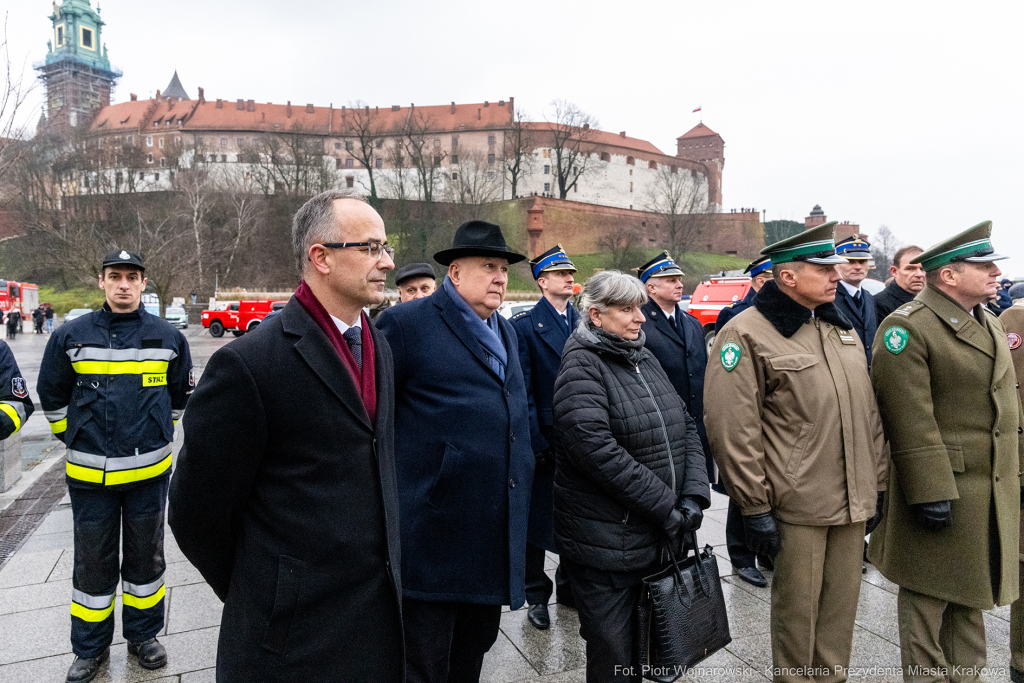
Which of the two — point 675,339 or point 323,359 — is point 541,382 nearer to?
point 675,339

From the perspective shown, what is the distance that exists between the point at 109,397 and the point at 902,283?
5788mm

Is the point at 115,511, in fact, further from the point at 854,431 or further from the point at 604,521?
the point at 854,431

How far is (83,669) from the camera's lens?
320cm

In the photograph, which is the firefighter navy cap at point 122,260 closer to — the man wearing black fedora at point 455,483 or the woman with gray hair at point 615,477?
the man wearing black fedora at point 455,483

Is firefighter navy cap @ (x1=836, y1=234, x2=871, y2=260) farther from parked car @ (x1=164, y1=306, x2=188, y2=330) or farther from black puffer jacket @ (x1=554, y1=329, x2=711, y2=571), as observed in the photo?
parked car @ (x1=164, y1=306, x2=188, y2=330)

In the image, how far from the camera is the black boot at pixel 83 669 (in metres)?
3.17

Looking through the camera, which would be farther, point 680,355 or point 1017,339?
point 680,355

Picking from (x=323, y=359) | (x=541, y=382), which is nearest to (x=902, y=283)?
(x=541, y=382)

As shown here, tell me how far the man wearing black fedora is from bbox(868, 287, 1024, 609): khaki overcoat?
1.82 meters

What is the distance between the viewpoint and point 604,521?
2701 mm

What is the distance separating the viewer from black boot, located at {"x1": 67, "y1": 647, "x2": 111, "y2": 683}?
3.17 metres

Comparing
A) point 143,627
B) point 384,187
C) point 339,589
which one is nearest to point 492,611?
point 339,589

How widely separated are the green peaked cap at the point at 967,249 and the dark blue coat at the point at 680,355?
185 centimetres

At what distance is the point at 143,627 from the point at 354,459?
251 cm
